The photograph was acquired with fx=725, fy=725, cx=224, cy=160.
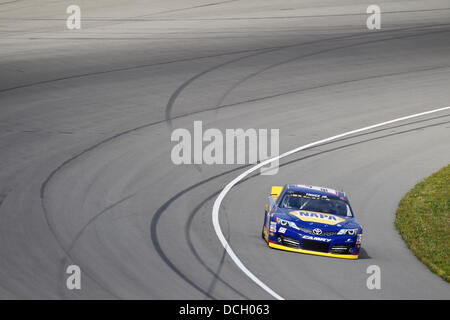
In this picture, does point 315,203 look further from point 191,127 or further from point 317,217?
point 191,127

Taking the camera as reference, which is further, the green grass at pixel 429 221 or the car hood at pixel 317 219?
the green grass at pixel 429 221

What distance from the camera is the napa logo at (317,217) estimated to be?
13492mm

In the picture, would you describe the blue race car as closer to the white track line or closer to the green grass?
the white track line

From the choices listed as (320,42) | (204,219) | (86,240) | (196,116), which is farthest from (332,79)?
(86,240)

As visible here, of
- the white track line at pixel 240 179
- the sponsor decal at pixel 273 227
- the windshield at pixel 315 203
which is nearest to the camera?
the white track line at pixel 240 179

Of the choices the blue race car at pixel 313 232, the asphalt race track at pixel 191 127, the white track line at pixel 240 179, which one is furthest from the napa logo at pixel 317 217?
the white track line at pixel 240 179

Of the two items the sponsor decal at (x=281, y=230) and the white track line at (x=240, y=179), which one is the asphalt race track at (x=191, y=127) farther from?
the sponsor decal at (x=281, y=230)

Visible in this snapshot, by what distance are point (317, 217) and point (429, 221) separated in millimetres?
4406

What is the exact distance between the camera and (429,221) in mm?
16875

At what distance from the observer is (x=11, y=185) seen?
16.5 m

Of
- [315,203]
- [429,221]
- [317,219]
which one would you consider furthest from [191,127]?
[317,219]

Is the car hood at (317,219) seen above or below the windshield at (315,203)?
below

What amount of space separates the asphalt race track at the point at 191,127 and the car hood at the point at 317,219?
2.08 feet

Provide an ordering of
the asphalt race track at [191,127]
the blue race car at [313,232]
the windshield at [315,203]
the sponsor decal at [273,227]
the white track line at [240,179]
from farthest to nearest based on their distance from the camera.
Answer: the windshield at [315,203] → the sponsor decal at [273,227] → the blue race car at [313,232] → the asphalt race track at [191,127] → the white track line at [240,179]
